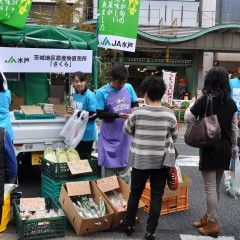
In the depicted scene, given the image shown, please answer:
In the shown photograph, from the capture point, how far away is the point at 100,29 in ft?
25.9

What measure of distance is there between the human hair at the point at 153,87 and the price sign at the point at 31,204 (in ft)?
5.91

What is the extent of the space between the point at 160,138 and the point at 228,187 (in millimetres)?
2745

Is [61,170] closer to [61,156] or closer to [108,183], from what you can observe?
[61,156]

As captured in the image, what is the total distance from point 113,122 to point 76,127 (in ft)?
2.14

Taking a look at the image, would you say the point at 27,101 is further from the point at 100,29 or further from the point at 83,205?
the point at 83,205

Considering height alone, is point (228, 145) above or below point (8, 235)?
above

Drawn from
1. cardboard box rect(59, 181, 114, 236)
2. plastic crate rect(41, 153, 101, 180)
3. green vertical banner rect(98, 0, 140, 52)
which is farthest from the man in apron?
green vertical banner rect(98, 0, 140, 52)

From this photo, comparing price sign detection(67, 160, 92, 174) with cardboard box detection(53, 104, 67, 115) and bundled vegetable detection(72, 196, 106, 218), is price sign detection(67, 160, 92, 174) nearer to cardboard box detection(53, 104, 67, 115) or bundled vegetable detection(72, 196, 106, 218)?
bundled vegetable detection(72, 196, 106, 218)

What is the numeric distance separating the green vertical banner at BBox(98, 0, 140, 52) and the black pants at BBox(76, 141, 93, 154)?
2.73 meters

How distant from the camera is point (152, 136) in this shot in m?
3.72

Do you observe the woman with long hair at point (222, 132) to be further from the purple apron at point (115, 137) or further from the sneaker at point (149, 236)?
the purple apron at point (115, 137)

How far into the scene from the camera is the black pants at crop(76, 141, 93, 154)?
5465mm

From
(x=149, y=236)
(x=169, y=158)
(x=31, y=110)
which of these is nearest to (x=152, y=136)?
(x=169, y=158)

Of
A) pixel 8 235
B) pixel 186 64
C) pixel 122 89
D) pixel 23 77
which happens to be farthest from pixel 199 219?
pixel 186 64
